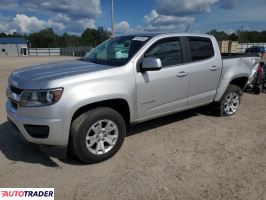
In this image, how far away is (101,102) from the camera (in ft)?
13.4

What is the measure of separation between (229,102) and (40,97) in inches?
172

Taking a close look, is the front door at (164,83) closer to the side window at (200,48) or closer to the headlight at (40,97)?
the side window at (200,48)

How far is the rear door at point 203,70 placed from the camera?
207 inches

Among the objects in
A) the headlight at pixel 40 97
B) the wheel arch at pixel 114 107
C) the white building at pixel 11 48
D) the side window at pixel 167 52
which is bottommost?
the white building at pixel 11 48

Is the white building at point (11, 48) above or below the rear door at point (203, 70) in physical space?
below

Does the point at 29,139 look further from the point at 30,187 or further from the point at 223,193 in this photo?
the point at 223,193

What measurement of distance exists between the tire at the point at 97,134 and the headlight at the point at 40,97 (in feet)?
1.50

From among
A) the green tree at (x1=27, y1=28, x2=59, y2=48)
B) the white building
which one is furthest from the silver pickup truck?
the green tree at (x1=27, y1=28, x2=59, y2=48)

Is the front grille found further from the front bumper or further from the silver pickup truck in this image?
the front bumper

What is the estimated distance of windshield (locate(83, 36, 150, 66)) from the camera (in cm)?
453

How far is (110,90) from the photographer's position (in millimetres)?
4016

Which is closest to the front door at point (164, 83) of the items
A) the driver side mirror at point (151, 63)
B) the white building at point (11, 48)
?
the driver side mirror at point (151, 63)

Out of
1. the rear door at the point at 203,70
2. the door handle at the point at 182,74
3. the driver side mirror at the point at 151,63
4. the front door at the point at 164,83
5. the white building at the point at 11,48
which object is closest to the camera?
the driver side mirror at the point at 151,63

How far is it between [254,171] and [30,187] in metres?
2.96
